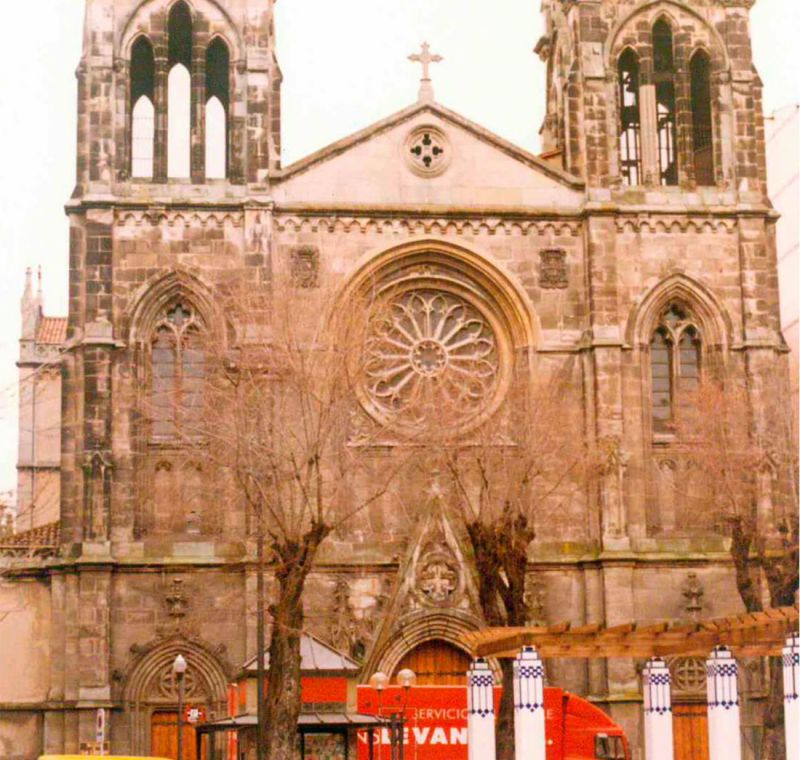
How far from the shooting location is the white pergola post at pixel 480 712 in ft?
118

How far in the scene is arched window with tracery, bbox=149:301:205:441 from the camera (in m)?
48.8

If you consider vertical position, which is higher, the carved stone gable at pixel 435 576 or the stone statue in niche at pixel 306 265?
the stone statue in niche at pixel 306 265

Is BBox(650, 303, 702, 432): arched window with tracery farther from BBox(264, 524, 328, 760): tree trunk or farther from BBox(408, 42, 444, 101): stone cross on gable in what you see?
BBox(264, 524, 328, 760): tree trunk

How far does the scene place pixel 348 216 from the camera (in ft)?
164

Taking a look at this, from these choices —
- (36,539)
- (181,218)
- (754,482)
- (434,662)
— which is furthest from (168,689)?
(754,482)

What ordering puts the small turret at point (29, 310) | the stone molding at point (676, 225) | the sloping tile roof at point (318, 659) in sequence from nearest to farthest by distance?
the sloping tile roof at point (318, 659) → the stone molding at point (676, 225) → the small turret at point (29, 310)

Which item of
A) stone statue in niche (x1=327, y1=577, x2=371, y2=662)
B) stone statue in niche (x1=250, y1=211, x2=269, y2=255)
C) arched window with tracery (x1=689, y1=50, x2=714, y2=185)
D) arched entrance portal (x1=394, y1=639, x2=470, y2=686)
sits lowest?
arched entrance portal (x1=394, y1=639, x2=470, y2=686)

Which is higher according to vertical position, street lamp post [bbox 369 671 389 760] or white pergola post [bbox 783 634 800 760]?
street lamp post [bbox 369 671 389 760]

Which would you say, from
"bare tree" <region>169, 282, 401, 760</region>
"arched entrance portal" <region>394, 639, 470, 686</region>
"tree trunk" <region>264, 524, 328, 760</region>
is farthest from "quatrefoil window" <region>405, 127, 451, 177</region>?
"tree trunk" <region>264, 524, 328, 760</region>

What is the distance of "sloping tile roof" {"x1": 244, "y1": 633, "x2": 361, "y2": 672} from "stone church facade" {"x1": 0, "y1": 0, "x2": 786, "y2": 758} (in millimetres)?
5209

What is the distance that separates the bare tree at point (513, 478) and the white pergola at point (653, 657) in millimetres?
5647

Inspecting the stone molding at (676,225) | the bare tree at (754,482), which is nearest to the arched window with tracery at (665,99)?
the stone molding at (676,225)

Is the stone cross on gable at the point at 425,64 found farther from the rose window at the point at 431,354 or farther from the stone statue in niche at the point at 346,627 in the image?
the stone statue in niche at the point at 346,627

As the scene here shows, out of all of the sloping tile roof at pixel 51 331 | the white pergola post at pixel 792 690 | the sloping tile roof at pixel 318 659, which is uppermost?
the sloping tile roof at pixel 51 331
